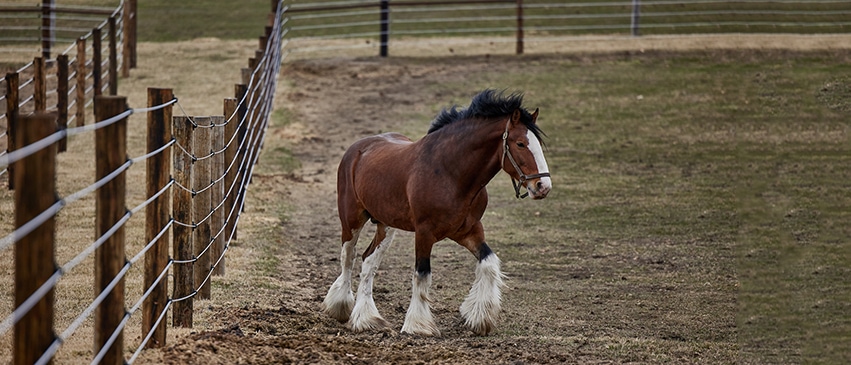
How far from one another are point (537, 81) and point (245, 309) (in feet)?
41.8

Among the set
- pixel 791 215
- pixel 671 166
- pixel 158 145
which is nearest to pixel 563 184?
pixel 671 166

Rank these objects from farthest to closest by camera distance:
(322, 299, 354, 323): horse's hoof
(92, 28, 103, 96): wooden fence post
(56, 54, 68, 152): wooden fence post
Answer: (92, 28, 103, 96): wooden fence post
(56, 54, 68, 152): wooden fence post
(322, 299, 354, 323): horse's hoof

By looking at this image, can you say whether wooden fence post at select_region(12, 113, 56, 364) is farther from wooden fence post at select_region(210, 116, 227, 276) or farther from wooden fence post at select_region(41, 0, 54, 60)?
wooden fence post at select_region(41, 0, 54, 60)

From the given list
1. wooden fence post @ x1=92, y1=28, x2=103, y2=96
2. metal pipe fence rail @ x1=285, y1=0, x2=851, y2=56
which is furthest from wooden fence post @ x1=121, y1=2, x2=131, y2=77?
wooden fence post @ x1=92, y1=28, x2=103, y2=96

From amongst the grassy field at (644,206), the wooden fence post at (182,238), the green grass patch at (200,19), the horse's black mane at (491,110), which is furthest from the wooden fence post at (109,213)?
the green grass patch at (200,19)

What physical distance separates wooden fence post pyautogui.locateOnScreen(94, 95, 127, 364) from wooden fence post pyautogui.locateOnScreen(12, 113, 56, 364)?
698 mm

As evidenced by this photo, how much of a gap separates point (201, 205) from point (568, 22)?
18.7 meters

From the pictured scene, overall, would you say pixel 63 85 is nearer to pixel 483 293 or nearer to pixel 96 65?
pixel 96 65

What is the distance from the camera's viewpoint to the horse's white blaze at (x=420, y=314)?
20.6 feet

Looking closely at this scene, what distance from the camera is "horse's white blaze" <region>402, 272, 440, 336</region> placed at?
6289 millimetres

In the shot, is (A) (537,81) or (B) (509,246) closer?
(B) (509,246)

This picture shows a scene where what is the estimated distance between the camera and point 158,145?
15.3ft

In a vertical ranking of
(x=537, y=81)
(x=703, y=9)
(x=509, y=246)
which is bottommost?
(x=509, y=246)

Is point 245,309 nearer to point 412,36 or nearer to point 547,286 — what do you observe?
point 547,286
